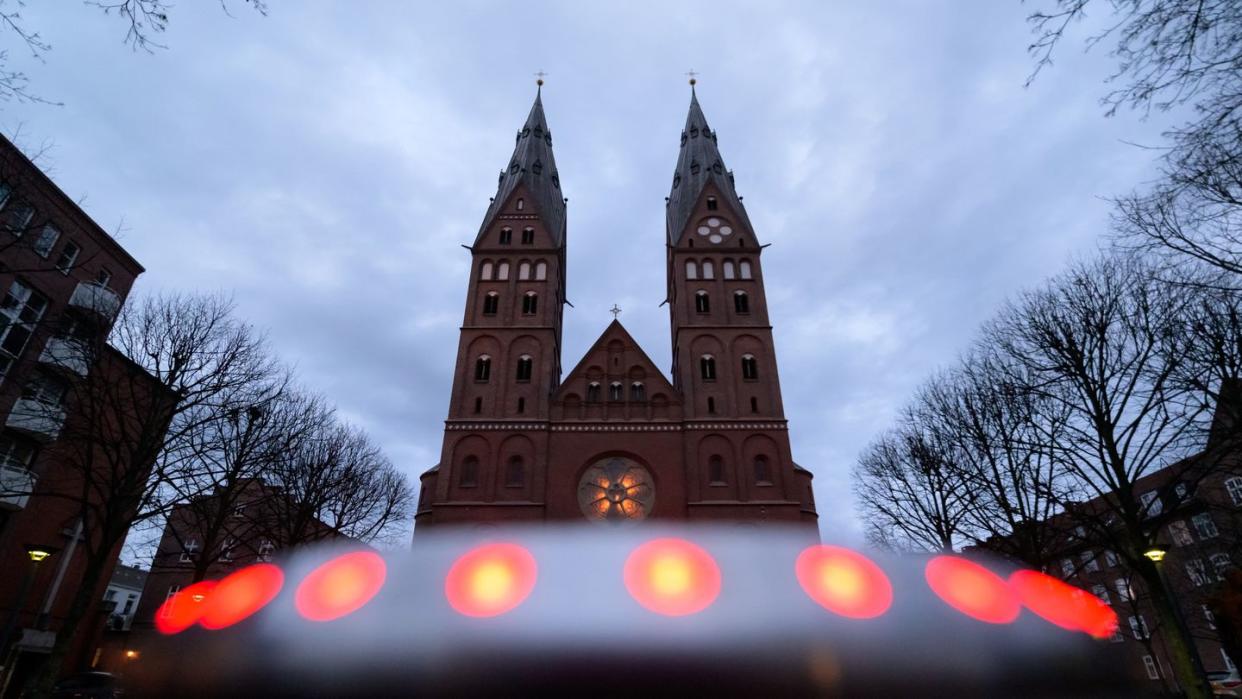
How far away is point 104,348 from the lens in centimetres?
1530

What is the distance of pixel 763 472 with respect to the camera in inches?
1197

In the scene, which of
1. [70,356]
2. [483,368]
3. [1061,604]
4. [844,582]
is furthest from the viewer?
[483,368]

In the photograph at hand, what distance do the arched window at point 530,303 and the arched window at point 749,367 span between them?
13.1m

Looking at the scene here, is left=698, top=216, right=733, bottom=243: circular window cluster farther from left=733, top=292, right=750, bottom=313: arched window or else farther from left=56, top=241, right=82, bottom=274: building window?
Result: left=56, top=241, right=82, bottom=274: building window

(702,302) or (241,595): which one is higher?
(702,302)

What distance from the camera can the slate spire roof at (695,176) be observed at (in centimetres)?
4216

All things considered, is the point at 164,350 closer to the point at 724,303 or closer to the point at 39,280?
the point at 39,280

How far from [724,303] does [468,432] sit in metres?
17.4

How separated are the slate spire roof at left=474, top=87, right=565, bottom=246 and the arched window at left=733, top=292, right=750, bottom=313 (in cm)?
1259

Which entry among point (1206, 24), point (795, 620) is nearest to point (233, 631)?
point (795, 620)

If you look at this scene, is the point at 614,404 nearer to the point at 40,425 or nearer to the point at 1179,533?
the point at 40,425

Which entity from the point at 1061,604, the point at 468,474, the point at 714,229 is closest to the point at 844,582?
the point at 1061,604

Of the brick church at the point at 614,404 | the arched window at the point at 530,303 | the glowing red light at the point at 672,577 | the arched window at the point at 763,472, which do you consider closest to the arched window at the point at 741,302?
the brick church at the point at 614,404

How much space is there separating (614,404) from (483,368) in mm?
8065
